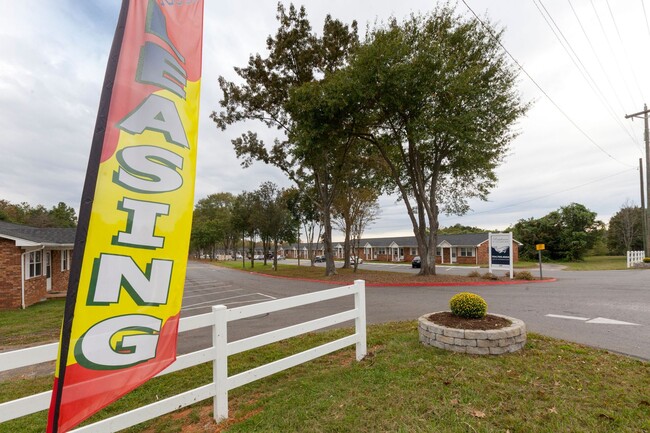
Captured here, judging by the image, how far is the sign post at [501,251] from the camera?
1688 cm

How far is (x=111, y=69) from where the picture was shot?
6.66 feet

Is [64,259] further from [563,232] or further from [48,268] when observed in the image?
[563,232]

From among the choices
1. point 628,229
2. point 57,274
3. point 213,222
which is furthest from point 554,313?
point 213,222

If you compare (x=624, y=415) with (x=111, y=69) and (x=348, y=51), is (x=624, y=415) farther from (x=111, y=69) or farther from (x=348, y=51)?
(x=348, y=51)

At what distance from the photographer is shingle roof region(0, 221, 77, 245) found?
1236cm

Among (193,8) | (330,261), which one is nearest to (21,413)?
(193,8)

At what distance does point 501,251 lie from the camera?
17.3 meters

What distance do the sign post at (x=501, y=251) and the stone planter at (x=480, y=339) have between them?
45.9 ft

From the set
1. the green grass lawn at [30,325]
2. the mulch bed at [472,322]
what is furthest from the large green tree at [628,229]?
the green grass lawn at [30,325]

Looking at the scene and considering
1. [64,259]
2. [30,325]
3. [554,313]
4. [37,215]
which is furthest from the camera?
[37,215]

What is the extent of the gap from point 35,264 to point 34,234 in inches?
74.8

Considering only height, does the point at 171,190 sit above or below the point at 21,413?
above

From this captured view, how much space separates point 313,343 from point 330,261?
15.9 metres

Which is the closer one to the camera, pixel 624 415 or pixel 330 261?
pixel 624 415
